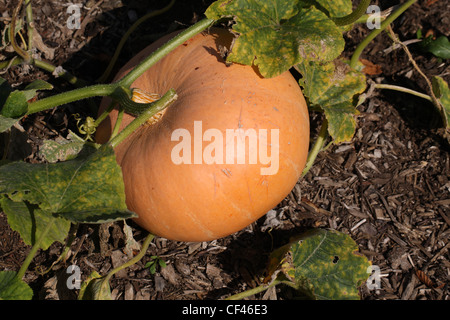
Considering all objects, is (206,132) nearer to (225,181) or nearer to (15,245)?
(225,181)

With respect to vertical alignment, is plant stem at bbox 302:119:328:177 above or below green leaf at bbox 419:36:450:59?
below

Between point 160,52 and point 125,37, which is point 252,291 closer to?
point 160,52

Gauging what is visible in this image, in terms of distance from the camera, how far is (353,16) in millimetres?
2189

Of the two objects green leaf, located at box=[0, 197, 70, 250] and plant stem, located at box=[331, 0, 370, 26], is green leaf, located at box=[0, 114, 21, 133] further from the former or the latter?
plant stem, located at box=[331, 0, 370, 26]

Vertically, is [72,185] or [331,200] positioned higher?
[72,185]

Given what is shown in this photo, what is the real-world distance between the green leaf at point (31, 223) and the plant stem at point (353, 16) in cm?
160

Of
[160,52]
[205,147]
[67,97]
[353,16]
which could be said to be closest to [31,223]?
[67,97]

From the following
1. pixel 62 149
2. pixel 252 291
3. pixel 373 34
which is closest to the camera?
pixel 62 149

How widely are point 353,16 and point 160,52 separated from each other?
36.6 inches

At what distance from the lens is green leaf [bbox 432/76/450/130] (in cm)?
252

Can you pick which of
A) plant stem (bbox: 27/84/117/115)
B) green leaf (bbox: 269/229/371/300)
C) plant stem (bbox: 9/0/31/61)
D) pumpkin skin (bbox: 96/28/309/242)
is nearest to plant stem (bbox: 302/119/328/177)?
pumpkin skin (bbox: 96/28/309/242)

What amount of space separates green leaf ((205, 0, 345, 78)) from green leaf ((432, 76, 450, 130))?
0.79 m
